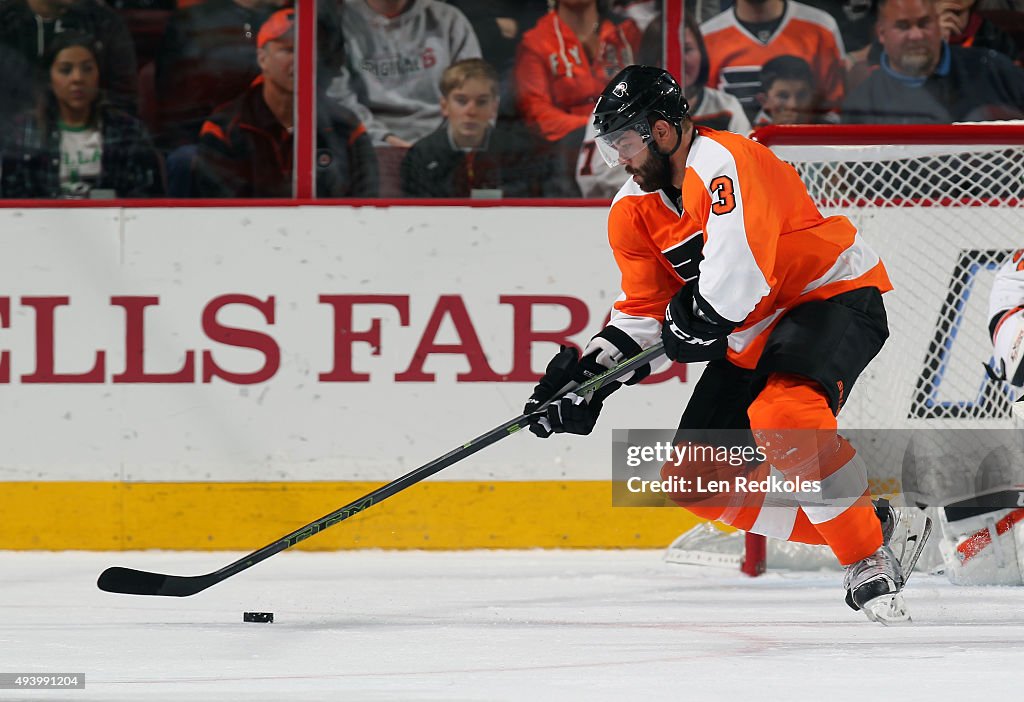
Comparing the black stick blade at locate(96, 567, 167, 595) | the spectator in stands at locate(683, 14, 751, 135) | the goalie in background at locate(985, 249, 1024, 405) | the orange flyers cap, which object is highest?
Answer: the orange flyers cap

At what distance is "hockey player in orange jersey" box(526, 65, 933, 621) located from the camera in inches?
102

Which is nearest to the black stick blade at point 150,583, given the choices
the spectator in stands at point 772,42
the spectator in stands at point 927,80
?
the spectator in stands at point 772,42

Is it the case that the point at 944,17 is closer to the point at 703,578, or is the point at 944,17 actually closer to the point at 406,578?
the point at 703,578

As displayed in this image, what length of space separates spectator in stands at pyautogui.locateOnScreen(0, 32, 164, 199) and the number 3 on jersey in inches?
84.2

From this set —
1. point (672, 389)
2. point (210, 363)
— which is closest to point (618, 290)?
point (672, 389)

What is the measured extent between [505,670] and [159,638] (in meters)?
0.78

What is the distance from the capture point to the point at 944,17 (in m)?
4.25

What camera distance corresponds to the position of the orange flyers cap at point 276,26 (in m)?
4.13

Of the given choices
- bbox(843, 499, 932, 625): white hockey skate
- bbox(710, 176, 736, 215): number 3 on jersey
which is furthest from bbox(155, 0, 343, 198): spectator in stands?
bbox(843, 499, 932, 625): white hockey skate

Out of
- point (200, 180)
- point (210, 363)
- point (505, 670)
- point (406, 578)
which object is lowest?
point (406, 578)

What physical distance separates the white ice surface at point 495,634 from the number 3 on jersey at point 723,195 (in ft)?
2.81

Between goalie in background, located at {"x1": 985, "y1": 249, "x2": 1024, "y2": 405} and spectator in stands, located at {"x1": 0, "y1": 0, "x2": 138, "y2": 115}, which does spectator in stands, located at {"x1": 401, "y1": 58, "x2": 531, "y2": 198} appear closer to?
spectator in stands, located at {"x1": 0, "y1": 0, "x2": 138, "y2": 115}

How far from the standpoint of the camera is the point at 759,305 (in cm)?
279

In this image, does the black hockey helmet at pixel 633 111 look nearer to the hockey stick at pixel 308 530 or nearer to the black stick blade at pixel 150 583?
the hockey stick at pixel 308 530
